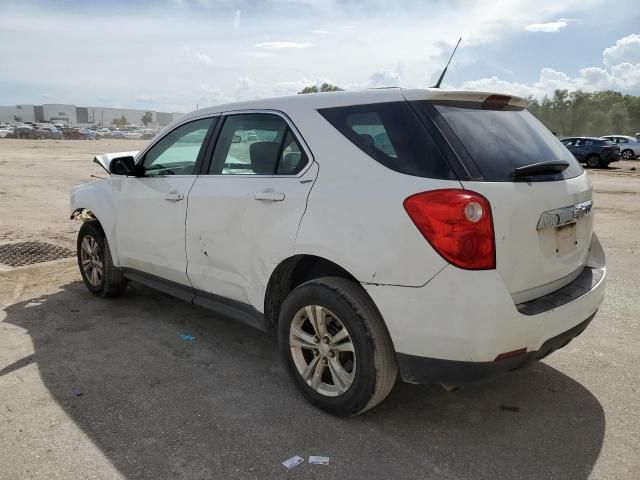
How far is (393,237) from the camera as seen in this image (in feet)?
8.54

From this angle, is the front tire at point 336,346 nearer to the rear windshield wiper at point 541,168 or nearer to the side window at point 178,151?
the rear windshield wiper at point 541,168

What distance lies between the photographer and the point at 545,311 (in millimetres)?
2652

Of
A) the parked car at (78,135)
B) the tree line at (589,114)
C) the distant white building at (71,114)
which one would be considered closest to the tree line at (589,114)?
the tree line at (589,114)

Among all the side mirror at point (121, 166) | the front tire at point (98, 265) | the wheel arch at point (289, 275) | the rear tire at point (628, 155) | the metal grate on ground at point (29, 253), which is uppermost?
the side mirror at point (121, 166)

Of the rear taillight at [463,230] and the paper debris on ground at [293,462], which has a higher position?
the rear taillight at [463,230]

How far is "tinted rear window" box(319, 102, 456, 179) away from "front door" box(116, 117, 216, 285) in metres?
1.37

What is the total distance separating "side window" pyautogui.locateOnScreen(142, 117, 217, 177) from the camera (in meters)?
4.04

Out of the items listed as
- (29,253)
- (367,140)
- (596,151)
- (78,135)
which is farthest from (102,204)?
(78,135)

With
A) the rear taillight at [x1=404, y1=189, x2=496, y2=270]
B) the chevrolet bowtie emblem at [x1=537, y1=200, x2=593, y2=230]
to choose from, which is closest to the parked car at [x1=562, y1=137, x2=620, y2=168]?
the chevrolet bowtie emblem at [x1=537, y1=200, x2=593, y2=230]

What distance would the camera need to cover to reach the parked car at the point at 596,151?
80.2ft

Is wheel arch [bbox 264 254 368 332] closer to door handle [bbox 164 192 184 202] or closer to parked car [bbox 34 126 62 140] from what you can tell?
door handle [bbox 164 192 184 202]

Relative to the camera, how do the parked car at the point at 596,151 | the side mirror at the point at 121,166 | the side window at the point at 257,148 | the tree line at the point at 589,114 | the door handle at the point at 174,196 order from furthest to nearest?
the tree line at the point at 589,114, the parked car at the point at 596,151, the side mirror at the point at 121,166, the door handle at the point at 174,196, the side window at the point at 257,148

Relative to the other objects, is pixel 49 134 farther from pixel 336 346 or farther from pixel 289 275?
pixel 336 346

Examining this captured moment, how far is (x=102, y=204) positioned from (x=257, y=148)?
2.11 metres
